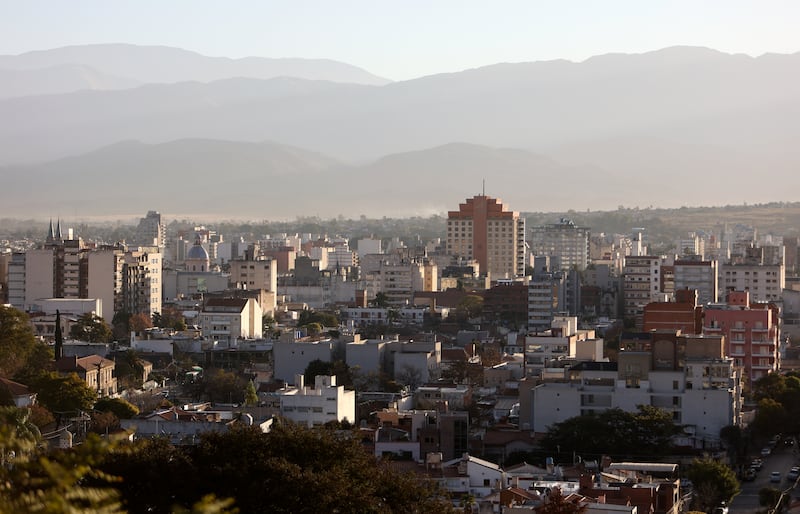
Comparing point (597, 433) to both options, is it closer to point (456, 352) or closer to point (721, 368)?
point (721, 368)

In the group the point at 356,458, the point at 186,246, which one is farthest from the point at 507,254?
the point at 356,458

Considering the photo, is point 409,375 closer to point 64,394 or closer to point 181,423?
point 64,394

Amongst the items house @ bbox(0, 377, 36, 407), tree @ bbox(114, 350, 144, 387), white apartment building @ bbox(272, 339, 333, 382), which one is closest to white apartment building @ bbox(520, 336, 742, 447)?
house @ bbox(0, 377, 36, 407)

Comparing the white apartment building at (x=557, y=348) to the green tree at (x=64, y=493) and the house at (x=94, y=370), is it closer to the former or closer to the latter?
the house at (x=94, y=370)

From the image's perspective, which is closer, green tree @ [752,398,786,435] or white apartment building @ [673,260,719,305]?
green tree @ [752,398,786,435]

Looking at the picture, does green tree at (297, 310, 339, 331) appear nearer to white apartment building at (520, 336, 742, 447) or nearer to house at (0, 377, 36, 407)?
house at (0, 377, 36, 407)

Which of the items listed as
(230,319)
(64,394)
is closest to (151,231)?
(230,319)

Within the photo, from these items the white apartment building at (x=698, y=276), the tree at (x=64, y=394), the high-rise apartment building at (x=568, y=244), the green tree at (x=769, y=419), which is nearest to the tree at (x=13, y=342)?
the tree at (x=64, y=394)
